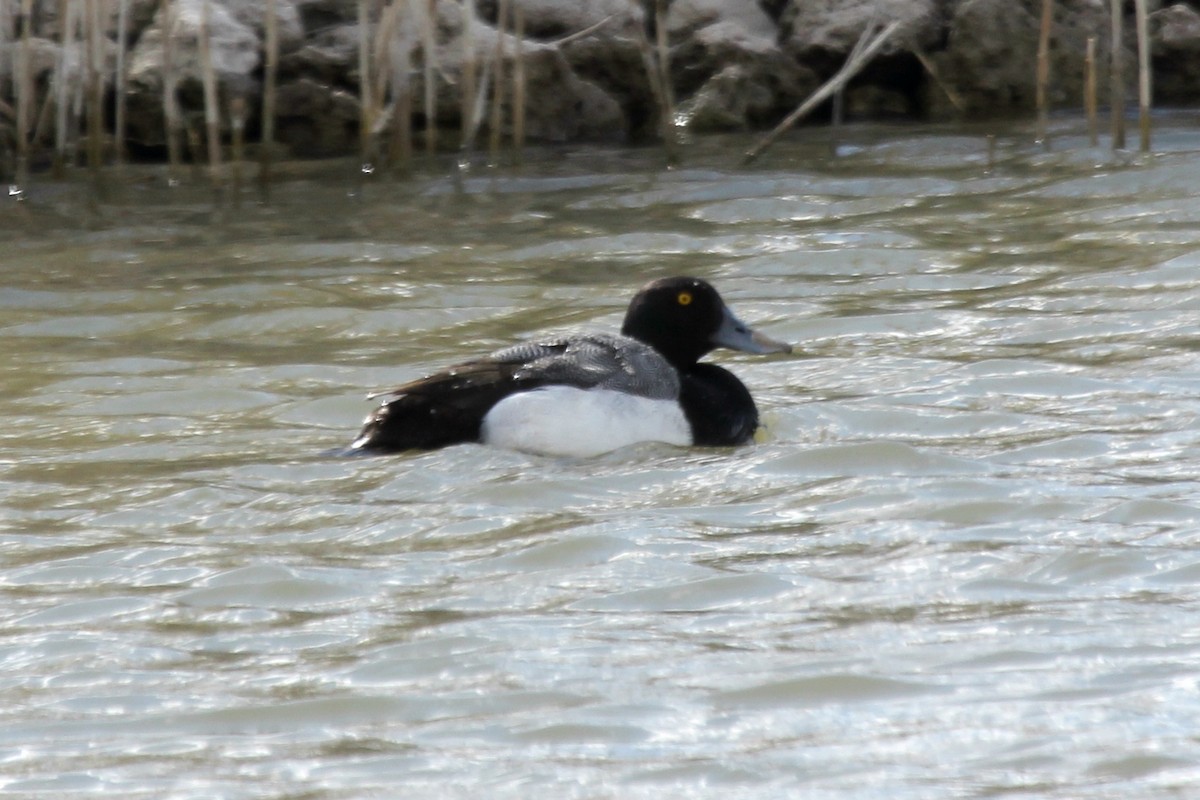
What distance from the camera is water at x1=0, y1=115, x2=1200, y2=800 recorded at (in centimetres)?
378

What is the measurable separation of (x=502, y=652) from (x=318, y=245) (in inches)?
246

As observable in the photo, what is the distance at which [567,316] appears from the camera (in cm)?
861

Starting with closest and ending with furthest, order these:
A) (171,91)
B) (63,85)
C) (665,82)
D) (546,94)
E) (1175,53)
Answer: (63,85) → (171,91) → (665,82) → (546,94) → (1175,53)

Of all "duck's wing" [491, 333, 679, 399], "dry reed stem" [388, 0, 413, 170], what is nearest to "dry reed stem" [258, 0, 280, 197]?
"dry reed stem" [388, 0, 413, 170]

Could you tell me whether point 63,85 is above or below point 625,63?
below

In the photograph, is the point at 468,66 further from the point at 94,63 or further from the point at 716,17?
the point at 716,17

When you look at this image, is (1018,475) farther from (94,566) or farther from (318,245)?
(318,245)

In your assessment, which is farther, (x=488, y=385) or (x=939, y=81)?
(x=939, y=81)

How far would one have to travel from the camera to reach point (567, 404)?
6.28 m

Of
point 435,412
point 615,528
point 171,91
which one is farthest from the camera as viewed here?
point 171,91

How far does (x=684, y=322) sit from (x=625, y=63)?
22.2 feet

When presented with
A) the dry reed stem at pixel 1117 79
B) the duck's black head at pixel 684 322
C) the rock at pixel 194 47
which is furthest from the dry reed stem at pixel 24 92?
the dry reed stem at pixel 1117 79

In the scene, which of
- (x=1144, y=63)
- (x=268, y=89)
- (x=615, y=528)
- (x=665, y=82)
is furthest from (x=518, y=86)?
(x=615, y=528)

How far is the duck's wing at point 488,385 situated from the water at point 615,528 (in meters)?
0.10
